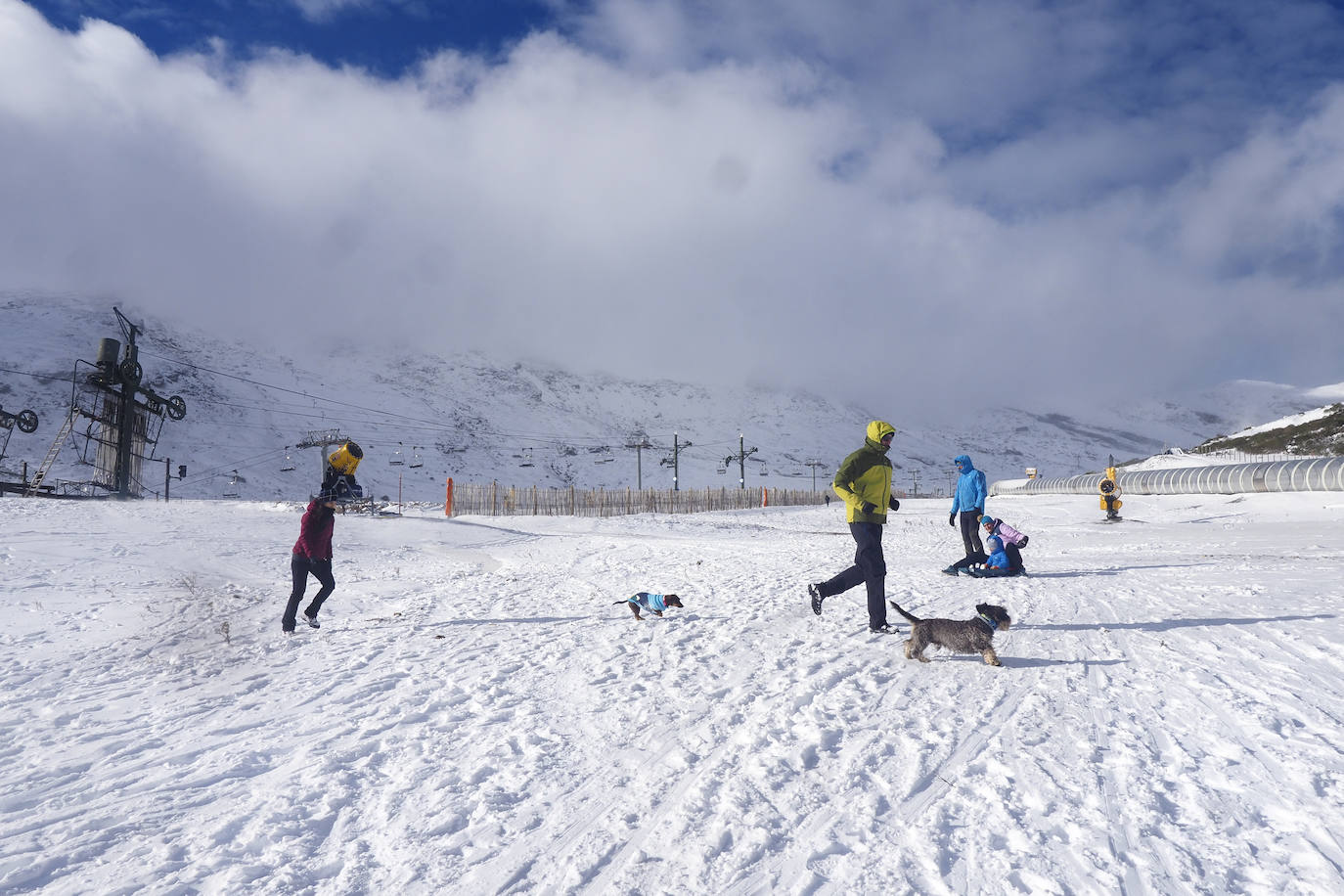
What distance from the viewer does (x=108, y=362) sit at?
99.6 ft

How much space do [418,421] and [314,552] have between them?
8286 centimetres

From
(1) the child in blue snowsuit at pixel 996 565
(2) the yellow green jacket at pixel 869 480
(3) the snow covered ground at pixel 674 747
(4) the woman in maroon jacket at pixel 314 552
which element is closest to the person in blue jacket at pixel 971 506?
(1) the child in blue snowsuit at pixel 996 565

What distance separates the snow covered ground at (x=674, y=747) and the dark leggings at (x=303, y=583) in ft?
1.12

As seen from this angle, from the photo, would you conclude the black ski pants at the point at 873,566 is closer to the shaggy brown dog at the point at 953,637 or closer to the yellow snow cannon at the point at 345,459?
the shaggy brown dog at the point at 953,637

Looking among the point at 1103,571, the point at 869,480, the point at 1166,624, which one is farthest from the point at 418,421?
the point at 1166,624

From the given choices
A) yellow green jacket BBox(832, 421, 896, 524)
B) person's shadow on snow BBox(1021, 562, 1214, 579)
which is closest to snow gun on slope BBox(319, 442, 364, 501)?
yellow green jacket BBox(832, 421, 896, 524)

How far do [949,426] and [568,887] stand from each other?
588ft

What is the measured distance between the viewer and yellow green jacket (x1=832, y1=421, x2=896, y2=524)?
604 centimetres

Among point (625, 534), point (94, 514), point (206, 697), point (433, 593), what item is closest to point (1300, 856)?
point (206, 697)

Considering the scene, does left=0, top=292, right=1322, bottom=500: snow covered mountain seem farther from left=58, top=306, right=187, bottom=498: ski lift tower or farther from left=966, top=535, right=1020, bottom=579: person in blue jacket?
left=966, top=535, right=1020, bottom=579: person in blue jacket

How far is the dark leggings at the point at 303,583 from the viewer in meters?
6.79

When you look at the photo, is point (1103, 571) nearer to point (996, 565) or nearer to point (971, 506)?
point (996, 565)

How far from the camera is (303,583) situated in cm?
693

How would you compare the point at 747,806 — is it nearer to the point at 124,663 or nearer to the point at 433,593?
the point at 124,663
